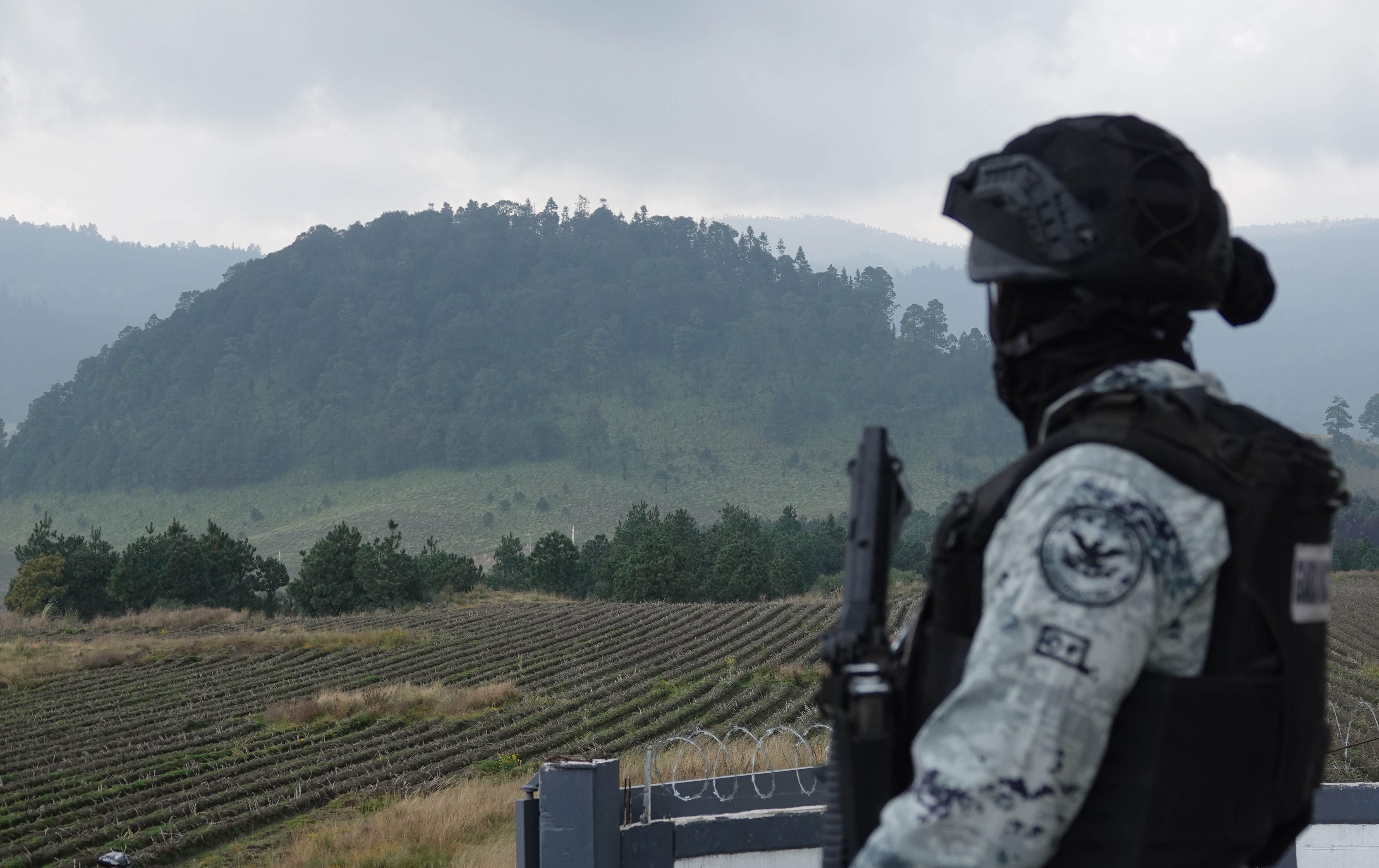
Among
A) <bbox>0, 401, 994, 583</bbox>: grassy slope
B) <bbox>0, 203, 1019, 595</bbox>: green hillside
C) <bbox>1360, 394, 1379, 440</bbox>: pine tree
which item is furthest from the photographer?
<bbox>1360, 394, 1379, 440</bbox>: pine tree

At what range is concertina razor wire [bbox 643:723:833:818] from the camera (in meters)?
6.20

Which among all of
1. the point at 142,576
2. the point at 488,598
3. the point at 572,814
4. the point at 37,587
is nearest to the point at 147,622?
the point at 142,576

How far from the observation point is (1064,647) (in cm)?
128

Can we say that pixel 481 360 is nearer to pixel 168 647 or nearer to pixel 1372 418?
pixel 1372 418

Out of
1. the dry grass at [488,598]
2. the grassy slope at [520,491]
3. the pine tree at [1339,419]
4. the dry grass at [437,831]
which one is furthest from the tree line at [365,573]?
the pine tree at [1339,419]

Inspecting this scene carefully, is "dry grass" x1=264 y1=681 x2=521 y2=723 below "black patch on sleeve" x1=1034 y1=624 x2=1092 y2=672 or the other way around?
below

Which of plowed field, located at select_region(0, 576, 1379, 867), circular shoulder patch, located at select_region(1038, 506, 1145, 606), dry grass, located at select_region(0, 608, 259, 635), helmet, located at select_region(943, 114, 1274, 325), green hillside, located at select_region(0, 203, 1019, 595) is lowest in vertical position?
dry grass, located at select_region(0, 608, 259, 635)

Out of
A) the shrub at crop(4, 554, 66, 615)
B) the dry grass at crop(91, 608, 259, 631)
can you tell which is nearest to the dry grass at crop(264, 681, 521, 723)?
the dry grass at crop(91, 608, 259, 631)

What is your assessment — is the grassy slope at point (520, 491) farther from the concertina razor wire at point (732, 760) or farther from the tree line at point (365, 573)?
the concertina razor wire at point (732, 760)

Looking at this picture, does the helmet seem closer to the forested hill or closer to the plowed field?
the plowed field

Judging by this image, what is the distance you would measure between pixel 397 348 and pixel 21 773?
138301 millimetres

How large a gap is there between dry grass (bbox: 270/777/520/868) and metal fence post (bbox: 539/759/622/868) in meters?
4.13

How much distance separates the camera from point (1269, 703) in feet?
4.70

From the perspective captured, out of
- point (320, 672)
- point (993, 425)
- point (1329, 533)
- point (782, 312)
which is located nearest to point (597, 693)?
point (320, 672)
